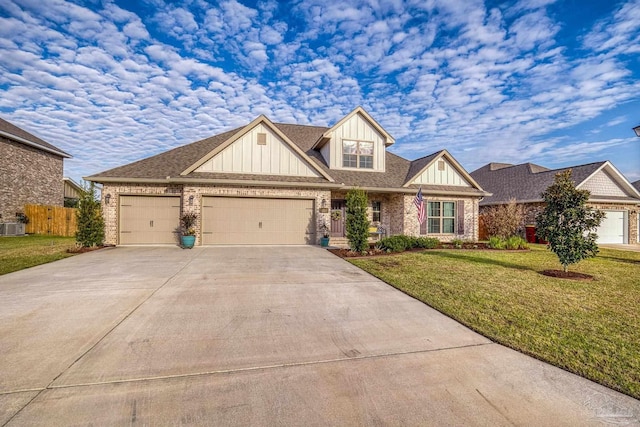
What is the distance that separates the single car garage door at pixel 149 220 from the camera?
41.7 feet

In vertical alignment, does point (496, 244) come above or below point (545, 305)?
above

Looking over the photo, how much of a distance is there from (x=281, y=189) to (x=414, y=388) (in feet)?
36.8

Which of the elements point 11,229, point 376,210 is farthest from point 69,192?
point 376,210

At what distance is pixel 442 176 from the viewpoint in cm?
1585

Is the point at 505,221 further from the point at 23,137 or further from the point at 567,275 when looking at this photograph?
the point at 23,137

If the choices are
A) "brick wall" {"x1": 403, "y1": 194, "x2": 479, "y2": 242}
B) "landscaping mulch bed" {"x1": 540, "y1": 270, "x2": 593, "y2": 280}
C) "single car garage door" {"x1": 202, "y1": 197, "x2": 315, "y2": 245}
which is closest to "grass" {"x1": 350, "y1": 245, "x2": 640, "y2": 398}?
"landscaping mulch bed" {"x1": 540, "y1": 270, "x2": 593, "y2": 280}

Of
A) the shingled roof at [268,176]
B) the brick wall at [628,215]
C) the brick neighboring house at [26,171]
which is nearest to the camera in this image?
the shingled roof at [268,176]

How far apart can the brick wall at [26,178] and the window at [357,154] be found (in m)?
20.8

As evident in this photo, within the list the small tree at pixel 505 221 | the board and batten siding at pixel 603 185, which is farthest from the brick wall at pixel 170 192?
the board and batten siding at pixel 603 185

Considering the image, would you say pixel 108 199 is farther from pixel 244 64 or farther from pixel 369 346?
pixel 369 346

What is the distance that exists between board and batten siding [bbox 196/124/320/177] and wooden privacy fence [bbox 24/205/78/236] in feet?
42.8

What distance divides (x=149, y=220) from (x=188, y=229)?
7.42 feet

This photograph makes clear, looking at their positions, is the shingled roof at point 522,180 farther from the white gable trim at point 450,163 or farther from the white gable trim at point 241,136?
the white gable trim at point 241,136

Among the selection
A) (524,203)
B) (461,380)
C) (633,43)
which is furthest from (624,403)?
(524,203)
